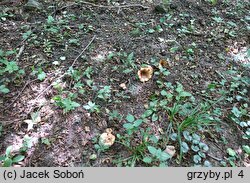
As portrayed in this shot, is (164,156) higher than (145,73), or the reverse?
(145,73)

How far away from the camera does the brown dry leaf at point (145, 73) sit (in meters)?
2.92

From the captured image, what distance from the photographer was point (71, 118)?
2465 millimetres

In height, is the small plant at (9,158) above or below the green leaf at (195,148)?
below

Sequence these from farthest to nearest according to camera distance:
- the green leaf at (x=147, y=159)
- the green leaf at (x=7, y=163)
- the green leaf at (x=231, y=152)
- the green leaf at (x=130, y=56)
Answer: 1. the green leaf at (x=130, y=56)
2. the green leaf at (x=231, y=152)
3. the green leaf at (x=147, y=159)
4. the green leaf at (x=7, y=163)

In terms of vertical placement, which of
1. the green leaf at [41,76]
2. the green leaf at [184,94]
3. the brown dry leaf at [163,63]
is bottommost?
the green leaf at [41,76]

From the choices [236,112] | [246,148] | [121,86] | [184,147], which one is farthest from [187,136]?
[121,86]

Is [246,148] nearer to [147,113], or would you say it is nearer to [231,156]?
[231,156]

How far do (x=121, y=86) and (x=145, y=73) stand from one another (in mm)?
332

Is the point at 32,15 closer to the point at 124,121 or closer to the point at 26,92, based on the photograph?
the point at 26,92

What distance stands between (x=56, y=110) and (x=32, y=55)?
35.6 inches

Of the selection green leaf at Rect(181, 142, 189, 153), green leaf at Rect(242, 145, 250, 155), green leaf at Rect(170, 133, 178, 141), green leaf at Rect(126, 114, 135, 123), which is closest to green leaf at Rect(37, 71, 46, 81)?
green leaf at Rect(126, 114, 135, 123)

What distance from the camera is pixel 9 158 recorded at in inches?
82.5

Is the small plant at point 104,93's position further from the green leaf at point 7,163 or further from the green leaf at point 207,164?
the green leaf at point 207,164

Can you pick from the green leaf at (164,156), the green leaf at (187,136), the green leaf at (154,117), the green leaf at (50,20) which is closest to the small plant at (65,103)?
the green leaf at (154,117)
